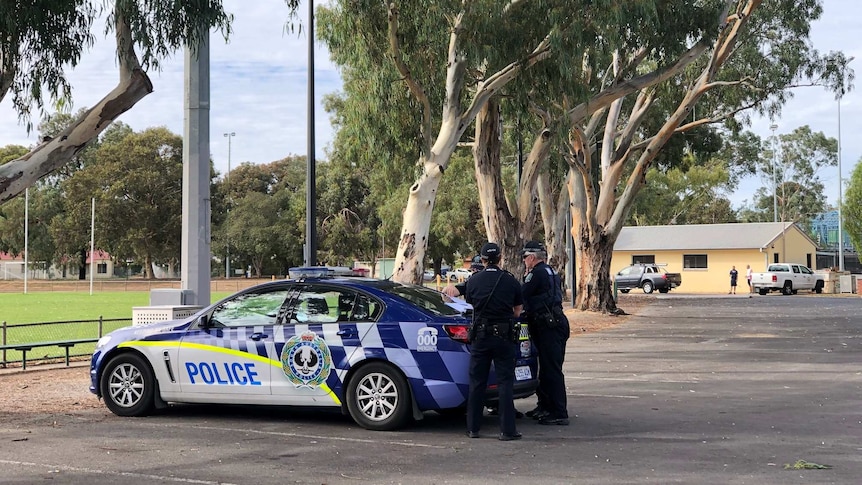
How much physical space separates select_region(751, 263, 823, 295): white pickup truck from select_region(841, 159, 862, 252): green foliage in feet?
41.4

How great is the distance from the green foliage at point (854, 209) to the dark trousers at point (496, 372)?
6279 cm

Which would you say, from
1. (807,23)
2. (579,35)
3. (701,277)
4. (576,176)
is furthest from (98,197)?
(579,35)

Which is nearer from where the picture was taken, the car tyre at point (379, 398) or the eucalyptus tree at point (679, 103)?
the car tyre at point (379, 398)

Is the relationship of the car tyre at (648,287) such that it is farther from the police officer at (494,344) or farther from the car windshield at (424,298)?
the police officer at (494,344)

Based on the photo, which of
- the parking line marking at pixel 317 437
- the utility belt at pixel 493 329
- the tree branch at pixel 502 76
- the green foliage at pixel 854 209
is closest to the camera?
the parking line marking at pixel 317 437

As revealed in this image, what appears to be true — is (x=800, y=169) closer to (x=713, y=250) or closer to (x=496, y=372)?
(x=713, y=250)

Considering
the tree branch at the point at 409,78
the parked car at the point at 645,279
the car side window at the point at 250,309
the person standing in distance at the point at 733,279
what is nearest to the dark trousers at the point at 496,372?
the car side window at the point at 250,309

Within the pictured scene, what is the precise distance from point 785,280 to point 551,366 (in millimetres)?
47760

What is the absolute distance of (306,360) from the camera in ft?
31.0

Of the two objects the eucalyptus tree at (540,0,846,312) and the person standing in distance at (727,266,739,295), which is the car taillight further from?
the person standing in distance at (727,266,739,295)

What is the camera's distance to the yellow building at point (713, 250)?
193ft

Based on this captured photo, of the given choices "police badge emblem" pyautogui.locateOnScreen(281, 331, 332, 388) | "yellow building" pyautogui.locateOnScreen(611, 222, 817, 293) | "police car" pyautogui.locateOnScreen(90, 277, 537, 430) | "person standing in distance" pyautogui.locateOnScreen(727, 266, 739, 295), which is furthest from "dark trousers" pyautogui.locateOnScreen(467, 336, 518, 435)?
"yellow building" pyautogui.locateOnScreen(611, 222, 817, 293)

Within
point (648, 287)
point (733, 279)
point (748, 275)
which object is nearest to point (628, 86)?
point (648, 287)

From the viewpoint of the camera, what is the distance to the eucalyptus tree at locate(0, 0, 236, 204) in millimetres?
11836
